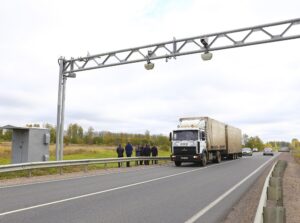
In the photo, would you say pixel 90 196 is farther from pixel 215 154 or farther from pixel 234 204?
pixel 215 154

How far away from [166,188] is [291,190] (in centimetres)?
429

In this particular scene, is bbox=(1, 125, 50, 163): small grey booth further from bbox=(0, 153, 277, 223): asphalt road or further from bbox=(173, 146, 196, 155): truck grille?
bbox=(173, 146, 196, 155): truck grille

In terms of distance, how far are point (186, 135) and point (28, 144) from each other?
1141 centimetres

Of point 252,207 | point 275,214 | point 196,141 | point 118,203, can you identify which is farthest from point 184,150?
point 275,214

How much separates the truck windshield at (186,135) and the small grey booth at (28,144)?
10026 millimetres

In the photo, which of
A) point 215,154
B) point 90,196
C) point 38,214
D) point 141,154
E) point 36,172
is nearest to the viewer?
point 38,214

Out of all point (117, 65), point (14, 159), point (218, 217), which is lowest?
point (218, 217)

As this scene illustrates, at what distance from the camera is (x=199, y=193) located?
11016 millimetres

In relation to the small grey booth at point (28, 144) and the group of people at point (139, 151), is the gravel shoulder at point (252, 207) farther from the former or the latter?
the group of people at point (139, 151)

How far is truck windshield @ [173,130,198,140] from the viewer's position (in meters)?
25.7

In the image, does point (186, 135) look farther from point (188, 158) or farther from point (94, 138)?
point (94, 138)

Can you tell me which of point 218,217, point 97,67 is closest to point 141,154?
point 97,67

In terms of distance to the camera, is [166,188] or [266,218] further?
[166,188]

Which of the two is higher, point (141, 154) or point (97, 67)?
point (97, 67)
